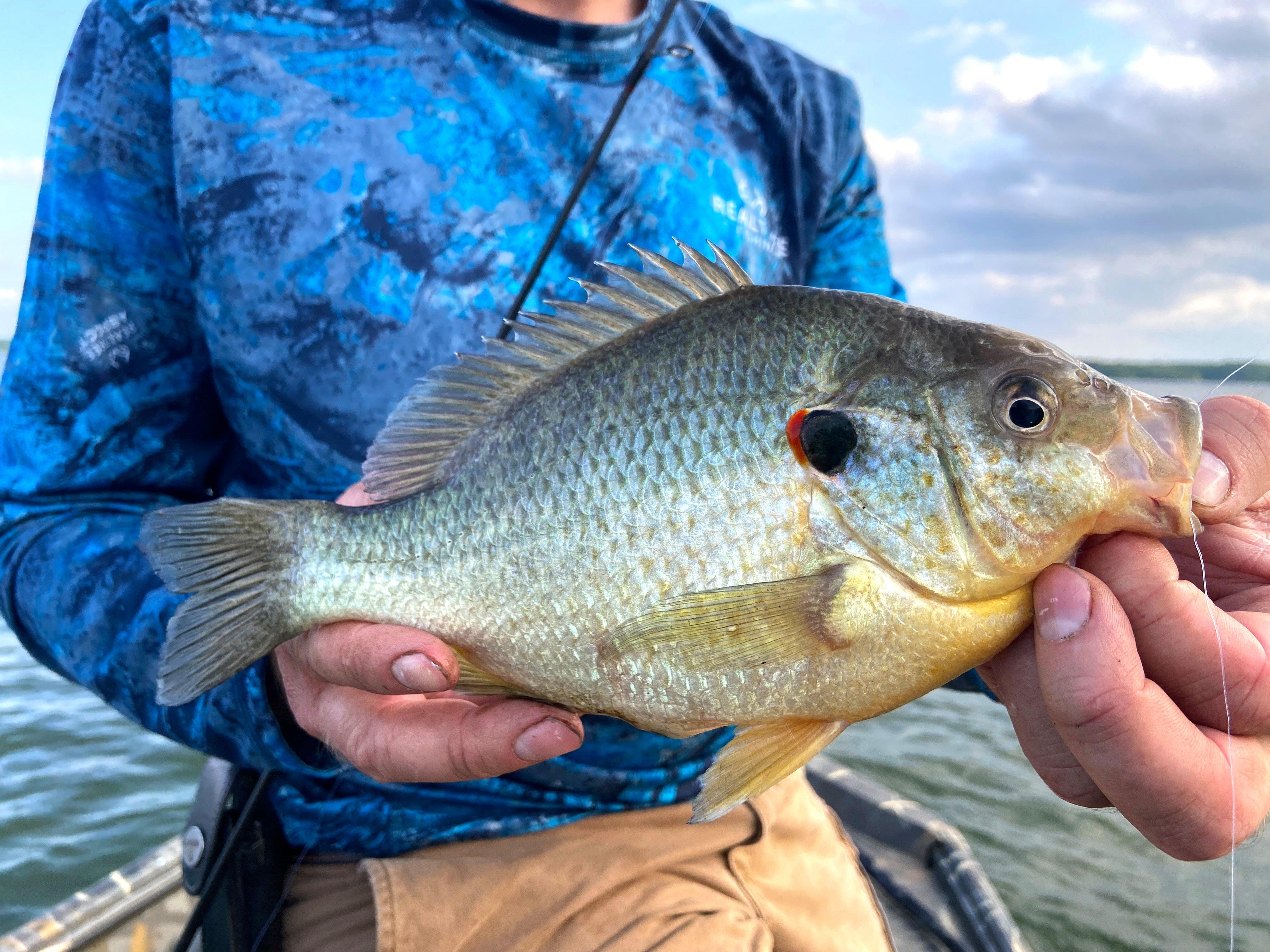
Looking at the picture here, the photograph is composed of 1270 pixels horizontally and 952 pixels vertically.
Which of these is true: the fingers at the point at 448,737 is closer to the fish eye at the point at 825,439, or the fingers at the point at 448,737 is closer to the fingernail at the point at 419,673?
the fingernail at the point at 419,673

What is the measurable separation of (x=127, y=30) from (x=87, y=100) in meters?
0.19

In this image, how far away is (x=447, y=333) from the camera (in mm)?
1994

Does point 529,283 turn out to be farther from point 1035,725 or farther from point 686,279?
point 1035,725

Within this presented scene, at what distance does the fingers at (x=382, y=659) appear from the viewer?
129 centimetres

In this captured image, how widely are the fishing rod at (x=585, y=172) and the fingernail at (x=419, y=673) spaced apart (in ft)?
2.90

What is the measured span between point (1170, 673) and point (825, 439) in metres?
0.61

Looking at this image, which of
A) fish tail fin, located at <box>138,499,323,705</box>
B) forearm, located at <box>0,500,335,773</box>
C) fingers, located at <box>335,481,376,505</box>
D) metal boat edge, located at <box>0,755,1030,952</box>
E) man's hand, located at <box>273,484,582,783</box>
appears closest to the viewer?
man's hand, located at <box>273,484,582,783</box>

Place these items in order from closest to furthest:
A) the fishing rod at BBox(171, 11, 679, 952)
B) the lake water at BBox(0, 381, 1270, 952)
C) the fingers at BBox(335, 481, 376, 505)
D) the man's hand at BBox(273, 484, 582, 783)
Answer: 1. the man's hand at BBox(273, 484, 582, 783)
2. the fingers at BBox(335, 481, 376, 505)
3. the fishing rod at BBox(171, 11, 679, 952)
4. the lake water at BBox(0, 381, 1270, 952)

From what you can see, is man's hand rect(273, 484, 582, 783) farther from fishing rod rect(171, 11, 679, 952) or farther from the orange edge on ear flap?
fishing rod rect(171, 11, 679, 952)

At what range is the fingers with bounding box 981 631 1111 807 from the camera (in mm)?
1395

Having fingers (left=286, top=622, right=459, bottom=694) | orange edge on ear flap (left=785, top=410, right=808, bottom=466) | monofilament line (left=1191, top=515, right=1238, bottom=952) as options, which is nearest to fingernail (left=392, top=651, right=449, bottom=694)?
fingers (left=286, top=622, right=459, bottom=694)

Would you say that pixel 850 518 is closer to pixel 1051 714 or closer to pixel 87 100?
pixel 1051 714

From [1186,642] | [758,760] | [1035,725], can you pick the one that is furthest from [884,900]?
[1186,642]

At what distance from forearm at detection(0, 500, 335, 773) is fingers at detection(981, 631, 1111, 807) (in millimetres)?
1427
